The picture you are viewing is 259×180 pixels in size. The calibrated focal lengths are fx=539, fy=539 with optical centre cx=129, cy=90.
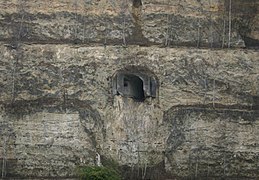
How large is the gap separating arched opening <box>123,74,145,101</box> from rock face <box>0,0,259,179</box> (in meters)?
0.09

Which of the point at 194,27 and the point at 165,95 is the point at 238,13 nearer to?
the point at 194,27

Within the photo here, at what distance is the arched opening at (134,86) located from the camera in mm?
20500

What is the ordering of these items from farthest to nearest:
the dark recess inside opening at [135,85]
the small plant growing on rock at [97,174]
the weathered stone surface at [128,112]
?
1. the dark recess inside opening at [135,85]
2. the weathered stone surface at [128,112]
3. the small plant growing on rock at [97,174]

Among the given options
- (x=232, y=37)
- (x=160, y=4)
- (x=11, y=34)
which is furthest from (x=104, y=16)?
(x=232, y=37)

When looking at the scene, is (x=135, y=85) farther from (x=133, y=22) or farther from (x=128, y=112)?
(x=133, y=22)

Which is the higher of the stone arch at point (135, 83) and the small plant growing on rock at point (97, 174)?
the stone arch at point (135, 83)

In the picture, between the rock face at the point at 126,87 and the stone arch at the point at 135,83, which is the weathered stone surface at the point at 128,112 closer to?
the rock face at the point at 126,87

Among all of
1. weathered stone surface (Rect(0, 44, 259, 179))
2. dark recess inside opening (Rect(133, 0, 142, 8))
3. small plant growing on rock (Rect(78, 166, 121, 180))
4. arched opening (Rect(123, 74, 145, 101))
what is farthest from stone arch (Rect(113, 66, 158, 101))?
small plant growing on rock (Rect(78, 166, 121, 180))

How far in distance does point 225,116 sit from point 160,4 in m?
5.44

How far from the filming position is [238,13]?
2272 cm

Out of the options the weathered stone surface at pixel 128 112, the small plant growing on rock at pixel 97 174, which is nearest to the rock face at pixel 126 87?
the weathered stone surface at pixel 128 112

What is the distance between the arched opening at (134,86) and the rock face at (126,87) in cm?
9

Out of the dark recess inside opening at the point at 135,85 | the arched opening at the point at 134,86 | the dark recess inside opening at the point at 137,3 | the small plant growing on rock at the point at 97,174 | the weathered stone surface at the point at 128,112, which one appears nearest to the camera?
the small plant growing on rock at the point at 97,174

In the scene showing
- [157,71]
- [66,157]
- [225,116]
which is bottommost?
[66,157]
